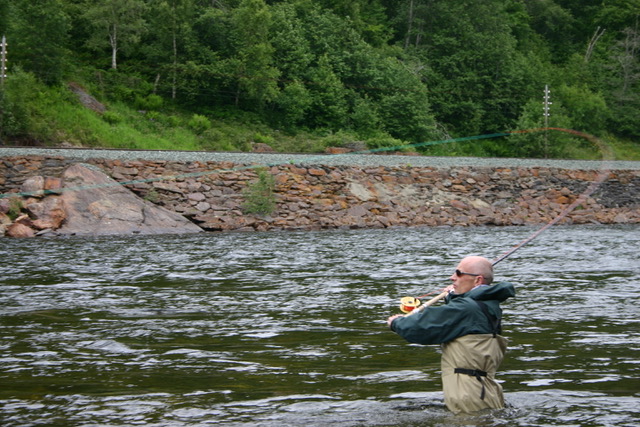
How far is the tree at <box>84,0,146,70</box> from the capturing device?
42.1 m

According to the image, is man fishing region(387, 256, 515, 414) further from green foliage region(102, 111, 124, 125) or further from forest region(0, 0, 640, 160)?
green foliage region(102, 111, 124, 125)

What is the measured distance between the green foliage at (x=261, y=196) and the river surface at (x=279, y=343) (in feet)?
31.2

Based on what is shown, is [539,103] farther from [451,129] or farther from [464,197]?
[464,197]

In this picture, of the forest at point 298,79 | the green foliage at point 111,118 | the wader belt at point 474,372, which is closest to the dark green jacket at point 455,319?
the wader belt at point 474,372

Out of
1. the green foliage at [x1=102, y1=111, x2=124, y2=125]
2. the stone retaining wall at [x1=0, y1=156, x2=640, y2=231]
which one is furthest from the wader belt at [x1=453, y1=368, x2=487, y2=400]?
the green foliage at [x1=102, y1=111, x2=124, y2=125]

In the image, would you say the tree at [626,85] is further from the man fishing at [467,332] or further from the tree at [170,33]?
the man fishing at [467,332]

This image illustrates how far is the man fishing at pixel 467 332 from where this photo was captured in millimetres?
5336

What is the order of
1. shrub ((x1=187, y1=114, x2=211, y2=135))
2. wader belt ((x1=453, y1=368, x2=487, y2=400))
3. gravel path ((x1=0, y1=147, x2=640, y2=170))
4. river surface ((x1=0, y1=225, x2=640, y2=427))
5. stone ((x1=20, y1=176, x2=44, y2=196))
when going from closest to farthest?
wader belt ((x1=453, y1=368, x2=487, y2=400)) → river surface ((x1=0, y1=225, x2=640, y2=427)) → stone ((x1=20, y1=176, x2=44, y2=196)) → gravel path ((x1=0, y1=147, x2=640, y2=170)) → shrub ((x1=187, y1=114, x2=211, y2=135))

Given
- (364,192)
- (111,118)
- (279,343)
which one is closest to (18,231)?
(364,192)

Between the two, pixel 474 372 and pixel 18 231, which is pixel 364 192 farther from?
pixel 474 372

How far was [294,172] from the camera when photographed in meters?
29.4

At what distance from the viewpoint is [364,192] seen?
98.5ft

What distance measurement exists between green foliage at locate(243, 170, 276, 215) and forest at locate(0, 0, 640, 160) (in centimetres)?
→ 981

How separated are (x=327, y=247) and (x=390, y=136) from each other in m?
25.8
